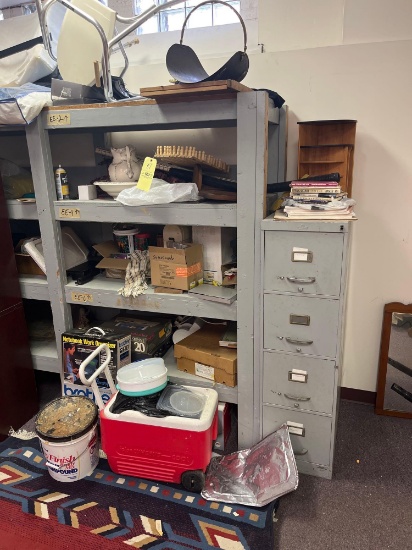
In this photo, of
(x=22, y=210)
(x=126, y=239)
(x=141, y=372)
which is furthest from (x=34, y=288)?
(x=141, y=372)

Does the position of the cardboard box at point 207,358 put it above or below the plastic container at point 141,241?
below

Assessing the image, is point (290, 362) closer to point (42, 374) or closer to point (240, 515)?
point (240, 515)

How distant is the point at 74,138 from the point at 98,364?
1262mm

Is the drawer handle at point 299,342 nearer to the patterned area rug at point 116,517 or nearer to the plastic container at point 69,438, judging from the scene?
the patterned area rug at point 116,517

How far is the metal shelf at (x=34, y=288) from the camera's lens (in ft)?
6.29

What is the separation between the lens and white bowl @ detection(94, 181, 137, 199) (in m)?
1.64

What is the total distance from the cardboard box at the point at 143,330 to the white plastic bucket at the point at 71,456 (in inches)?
15.4

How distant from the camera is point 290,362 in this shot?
5.07 ft

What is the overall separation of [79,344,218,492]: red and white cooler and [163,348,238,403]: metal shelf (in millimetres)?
90

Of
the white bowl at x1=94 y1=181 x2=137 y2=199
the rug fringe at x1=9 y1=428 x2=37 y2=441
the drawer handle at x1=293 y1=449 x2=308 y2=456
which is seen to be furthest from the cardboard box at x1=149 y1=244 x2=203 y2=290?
the rug fringe at x1=9 y1=428 x2=37 y2=441

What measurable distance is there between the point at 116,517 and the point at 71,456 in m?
0.29

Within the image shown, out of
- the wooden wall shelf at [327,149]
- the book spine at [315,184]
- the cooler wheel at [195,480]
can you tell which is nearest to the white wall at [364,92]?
the wooden wall shelf at [327,149]

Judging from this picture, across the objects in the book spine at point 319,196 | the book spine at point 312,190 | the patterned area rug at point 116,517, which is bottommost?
the patterned area rug at point 116,517

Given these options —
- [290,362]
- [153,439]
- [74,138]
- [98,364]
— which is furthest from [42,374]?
[290,362]
